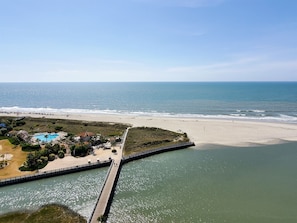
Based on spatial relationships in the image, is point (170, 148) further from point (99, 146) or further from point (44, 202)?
point (44, 202)

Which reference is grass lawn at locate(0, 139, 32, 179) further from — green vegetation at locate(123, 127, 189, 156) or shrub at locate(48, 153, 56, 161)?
green vegetation at locate(123, 127, 189, 156)

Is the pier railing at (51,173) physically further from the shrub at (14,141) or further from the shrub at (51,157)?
the shrub at (14,141)

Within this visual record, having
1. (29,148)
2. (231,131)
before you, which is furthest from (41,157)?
(231,131)

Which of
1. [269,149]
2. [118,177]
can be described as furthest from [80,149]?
[269,149]

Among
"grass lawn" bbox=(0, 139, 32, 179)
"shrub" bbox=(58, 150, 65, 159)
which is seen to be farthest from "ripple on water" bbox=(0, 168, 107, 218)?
"shrub" bbox=(58, 150, 65, 159)

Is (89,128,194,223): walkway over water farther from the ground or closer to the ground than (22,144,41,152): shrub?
closer to the ground

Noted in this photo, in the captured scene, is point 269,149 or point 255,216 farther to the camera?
point 269,149

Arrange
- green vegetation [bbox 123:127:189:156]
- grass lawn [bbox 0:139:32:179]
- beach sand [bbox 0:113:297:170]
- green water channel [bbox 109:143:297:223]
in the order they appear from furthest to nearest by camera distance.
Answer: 1. green vegetation [bbox 123:127:189:156]
2. beach sand [bbox 0:113:297:170]
3. grass lawn [bbox 0:139:32:179]
4. green water channel [bbox 109:143:297:223]
